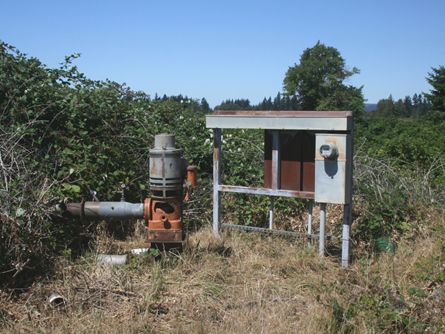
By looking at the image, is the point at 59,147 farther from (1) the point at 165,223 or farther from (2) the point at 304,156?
(2) the point at 304,156

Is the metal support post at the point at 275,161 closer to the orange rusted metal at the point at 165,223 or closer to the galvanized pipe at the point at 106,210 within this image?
the orange rusted metal at the point at 165,223

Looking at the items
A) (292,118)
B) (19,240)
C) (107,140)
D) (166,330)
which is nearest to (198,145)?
(107,140)

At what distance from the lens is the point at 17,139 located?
5781 millimetres

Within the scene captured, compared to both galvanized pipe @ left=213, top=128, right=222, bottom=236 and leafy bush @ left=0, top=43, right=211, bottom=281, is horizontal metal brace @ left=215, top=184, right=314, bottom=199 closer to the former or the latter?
galvanized pipe @ left=213, top=128, right=222, bottom=236

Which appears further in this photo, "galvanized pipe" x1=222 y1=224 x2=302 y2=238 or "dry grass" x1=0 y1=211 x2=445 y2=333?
"galvanized pipe" x1=222 y1=224 x2=302 y2=238

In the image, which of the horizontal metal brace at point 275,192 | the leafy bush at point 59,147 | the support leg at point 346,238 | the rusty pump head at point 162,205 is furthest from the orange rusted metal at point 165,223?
the support leg at point 346,238

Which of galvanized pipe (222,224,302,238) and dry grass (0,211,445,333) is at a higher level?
galvanized pipe (222,224,302,238)

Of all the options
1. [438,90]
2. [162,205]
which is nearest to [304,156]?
[162,205]

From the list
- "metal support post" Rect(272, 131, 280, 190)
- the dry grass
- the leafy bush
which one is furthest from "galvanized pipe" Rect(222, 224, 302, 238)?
the leafy bush

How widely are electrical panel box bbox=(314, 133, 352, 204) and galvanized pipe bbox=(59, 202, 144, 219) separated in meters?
1.78

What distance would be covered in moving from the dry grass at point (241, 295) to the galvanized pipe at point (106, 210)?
415mm

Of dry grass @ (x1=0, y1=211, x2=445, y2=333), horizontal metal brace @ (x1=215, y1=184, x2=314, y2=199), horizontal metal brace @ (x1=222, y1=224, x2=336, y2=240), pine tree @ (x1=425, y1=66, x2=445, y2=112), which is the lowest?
dry grass @ (x1=0, y1=211, x2=445, y2=333)

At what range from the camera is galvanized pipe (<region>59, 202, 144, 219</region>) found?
5.04m

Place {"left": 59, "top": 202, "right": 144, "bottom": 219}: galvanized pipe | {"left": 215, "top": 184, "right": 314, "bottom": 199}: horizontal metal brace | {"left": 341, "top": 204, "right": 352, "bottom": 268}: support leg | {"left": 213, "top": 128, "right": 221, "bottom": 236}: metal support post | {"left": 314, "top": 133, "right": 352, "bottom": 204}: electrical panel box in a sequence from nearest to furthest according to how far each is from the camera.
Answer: {"left": 59, "top": 202, "right": 144, "bottom": 219}: galvanized pipe → {"left": 314, "top": 133, "right": 352, "bottom": 204}: electrical panel box → {"left": 341, "top": 204, "right": 352, "bottom": 268}: support leg → {"left": 215, "top": 184, "right": 314, "bottom": 199}: horizontal metal brace → {"left": 213, "top": 128, "right": 221, "bottom": 236}: metal support post
